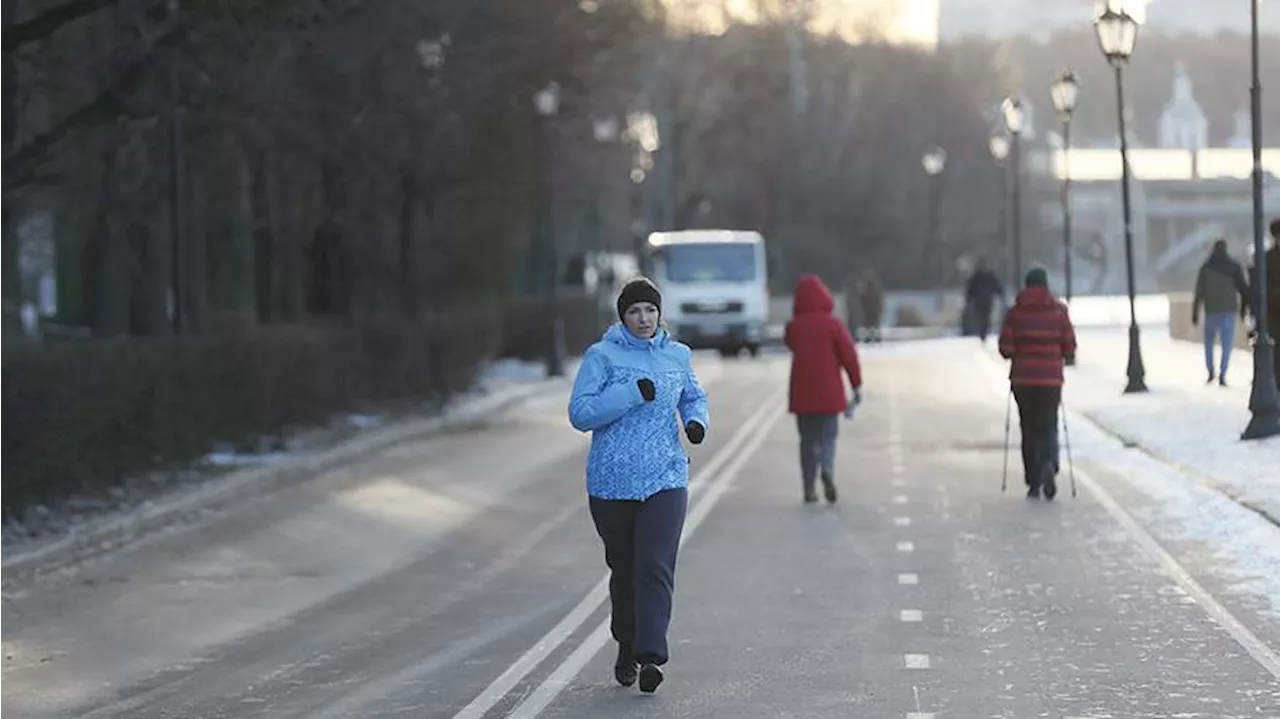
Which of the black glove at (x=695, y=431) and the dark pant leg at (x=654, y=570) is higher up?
the black glove at (x=695, y=431)

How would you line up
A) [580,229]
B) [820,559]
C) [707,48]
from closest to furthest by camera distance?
[820,559] → [580,229] → [707,48]

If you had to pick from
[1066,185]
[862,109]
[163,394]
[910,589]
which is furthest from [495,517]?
[862,109]

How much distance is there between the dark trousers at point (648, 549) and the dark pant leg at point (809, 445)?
931cm

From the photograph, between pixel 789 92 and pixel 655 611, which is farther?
pixel 789 92

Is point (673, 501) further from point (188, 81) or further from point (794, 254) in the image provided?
point (794, 254)

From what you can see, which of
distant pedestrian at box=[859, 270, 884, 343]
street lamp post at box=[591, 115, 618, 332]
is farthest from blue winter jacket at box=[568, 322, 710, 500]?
distant pedestrian at box=[859, 270, 884, 343]

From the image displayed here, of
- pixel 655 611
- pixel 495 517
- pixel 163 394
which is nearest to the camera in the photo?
pixel 655 611

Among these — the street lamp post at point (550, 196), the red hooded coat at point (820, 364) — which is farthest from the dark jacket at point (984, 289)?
the red hooded coat at point (820, 364)

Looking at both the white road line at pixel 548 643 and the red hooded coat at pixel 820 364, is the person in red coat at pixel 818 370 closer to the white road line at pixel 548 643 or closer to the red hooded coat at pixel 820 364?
the red hooded coat at pixel 820 364

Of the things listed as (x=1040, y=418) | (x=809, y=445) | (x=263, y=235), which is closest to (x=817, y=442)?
(x=809, y=445)

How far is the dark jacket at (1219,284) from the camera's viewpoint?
32938 millimetres

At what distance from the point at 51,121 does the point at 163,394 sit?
11.2 m

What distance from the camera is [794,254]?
303 feet

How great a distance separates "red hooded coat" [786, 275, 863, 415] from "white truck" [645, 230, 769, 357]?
38832mm
